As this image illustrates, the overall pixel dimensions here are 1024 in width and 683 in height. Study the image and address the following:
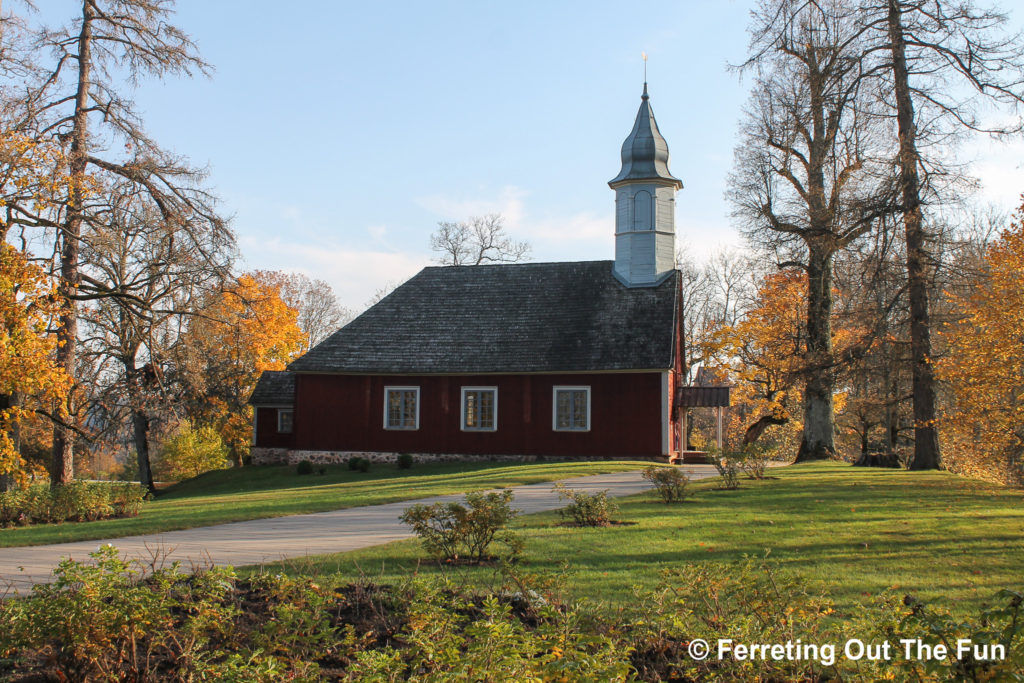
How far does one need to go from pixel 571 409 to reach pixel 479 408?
3.40 m

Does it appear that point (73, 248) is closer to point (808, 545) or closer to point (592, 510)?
point (592, 510)

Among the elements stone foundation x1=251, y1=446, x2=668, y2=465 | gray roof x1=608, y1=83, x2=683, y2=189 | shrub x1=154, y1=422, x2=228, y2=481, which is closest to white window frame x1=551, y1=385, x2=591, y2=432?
stone foundation x1=251, y1=446, x2=668, y2=465

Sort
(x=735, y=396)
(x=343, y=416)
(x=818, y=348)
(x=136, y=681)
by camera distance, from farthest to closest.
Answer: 1. (x=735, y=396)
2. (x=343, y=416)
3. (x=818, y=348)
4. (x=136, y=681)

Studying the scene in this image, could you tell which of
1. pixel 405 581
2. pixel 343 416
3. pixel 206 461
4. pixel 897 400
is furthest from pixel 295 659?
pixel 206 461

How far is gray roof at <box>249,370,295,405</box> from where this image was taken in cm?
3569

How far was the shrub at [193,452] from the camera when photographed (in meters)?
41.1

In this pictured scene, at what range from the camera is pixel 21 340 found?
1271 cm

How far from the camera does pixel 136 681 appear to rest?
16.7 ft

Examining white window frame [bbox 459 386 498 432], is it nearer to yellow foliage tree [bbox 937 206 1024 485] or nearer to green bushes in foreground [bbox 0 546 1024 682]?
yellow foliage tree [bbox 937 206 1024 485]

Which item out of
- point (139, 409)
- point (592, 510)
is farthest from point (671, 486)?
point (139, 409)

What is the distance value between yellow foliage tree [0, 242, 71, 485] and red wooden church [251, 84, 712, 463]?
16986mm

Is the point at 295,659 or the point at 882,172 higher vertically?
the point at 882,172

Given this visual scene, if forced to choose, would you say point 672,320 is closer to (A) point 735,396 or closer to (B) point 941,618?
(A) point 735,396

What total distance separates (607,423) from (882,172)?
12.5m
